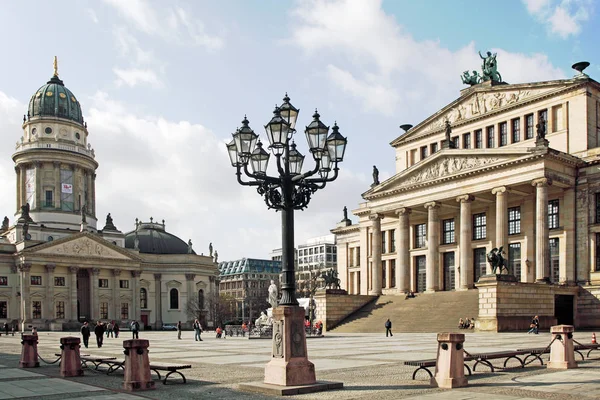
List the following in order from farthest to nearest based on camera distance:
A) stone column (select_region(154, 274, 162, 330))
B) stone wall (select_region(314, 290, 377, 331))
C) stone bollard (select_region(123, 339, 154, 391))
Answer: stone column (select_region(154, 274, 162, 330)), stone wall (select_region(314, 290, 377, 331)), stone bollard (select_region(123, 339, 154, 391))

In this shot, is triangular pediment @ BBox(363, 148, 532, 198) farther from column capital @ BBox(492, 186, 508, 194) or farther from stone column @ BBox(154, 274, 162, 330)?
stone column @ BBox(154, 274, 162, 330)

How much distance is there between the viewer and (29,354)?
25703mm

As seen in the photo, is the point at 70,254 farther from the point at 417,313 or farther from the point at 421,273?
the point at 417,313

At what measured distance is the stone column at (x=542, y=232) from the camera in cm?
5238

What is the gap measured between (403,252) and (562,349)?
4411 centimetres

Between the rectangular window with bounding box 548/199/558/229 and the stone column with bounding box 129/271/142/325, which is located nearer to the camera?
the rectangular window with bounding box 548/199/558/229

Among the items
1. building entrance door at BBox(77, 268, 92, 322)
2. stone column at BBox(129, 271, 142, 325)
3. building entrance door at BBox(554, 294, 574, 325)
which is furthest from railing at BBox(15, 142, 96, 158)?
building entrance door at BBox(554, 294, 574, 325)

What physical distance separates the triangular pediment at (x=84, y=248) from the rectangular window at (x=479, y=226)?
61657 mm

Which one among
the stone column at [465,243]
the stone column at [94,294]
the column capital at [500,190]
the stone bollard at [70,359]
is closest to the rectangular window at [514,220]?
the stone column at [465,243]

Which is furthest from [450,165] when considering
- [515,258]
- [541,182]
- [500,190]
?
[515,258]

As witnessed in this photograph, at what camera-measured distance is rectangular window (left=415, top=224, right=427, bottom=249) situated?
70.3m

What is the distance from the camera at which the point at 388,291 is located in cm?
7419

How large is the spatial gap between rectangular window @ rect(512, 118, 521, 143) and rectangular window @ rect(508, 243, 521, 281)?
1022cm

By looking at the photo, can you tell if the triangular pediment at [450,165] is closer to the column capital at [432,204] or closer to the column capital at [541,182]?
the column capital at [432,204]
